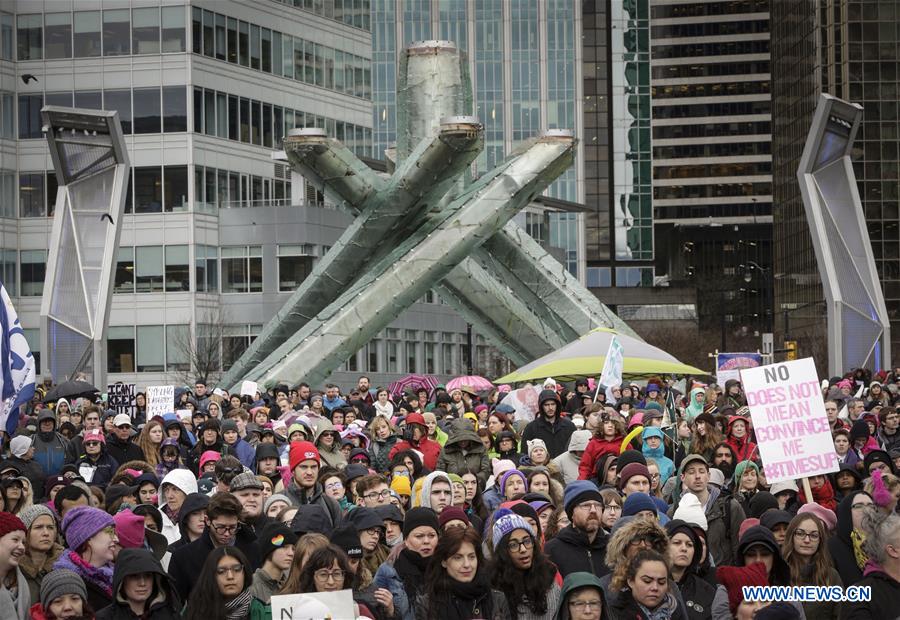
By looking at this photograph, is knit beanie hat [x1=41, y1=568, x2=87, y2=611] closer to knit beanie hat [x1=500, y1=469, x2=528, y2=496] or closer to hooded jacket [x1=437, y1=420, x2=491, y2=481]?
knit beanie hat [x1=500, y1=469, x2=528, y2=496]

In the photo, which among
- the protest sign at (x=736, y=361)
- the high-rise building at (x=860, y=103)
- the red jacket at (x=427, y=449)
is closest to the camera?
the red jacket at (x=427, y=449)

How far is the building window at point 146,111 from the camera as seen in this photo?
65.3 meters

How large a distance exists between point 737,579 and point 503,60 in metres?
112

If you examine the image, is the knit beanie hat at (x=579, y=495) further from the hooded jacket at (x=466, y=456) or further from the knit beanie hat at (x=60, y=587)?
the hooded jacket at (x=466, y=456)

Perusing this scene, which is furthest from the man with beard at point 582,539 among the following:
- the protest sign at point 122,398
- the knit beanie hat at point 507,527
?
the protest sign at point 122,398

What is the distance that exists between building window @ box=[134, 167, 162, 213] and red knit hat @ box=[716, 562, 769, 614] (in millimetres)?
58693

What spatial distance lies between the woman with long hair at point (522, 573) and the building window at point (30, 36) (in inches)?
2369

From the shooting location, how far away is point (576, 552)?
10023 mm

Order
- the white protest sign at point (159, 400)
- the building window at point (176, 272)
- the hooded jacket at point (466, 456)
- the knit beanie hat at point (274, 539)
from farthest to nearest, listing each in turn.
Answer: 1. the building window at point (176, 272)
2. the white protest sign at point (159, 400)
3. the hooded jacket at point (466, 456)
4. the knit beanie hat at point (274, 539)

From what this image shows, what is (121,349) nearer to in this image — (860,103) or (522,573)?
(860,103)

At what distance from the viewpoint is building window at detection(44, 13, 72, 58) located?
6569 cm

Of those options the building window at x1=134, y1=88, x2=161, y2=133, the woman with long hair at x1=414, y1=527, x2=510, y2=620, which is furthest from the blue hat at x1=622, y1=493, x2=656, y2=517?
the building window at x1=134, y1=88, x2=161, y2=133

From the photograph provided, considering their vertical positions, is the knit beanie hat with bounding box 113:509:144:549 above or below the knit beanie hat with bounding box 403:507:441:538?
below

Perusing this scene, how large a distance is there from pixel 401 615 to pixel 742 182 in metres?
144
